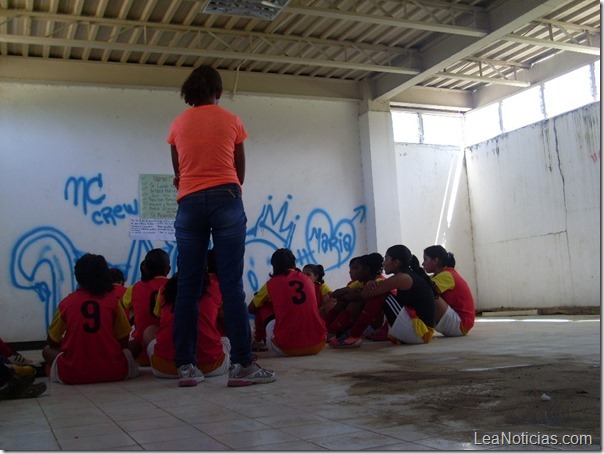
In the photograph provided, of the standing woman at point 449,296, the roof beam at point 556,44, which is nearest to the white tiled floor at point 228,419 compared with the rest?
the standing woman at point 449,296

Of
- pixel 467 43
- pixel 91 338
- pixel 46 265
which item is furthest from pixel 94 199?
pixel 467 43

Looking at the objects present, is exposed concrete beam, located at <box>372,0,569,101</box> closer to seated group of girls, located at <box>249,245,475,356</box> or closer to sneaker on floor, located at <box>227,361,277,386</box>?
seated group of girls, located at <box>249,245,475,356</box>

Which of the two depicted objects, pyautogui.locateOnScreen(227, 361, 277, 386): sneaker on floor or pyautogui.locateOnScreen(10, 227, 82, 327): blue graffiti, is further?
pyautogui.locateOnScreen(10, 227, 82, 327): blue graffiti

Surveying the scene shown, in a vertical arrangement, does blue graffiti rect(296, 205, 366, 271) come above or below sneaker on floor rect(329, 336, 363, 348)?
above

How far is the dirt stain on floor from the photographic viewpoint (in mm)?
2084

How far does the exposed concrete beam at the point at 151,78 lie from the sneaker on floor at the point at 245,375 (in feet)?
23.3

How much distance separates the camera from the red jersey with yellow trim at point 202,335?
378cm

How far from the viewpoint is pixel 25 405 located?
2988 mm

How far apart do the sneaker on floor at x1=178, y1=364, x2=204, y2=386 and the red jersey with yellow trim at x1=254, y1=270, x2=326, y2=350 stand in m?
1.47

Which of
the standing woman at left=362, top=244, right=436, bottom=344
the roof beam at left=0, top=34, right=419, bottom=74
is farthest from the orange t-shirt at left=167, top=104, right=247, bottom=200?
the roof beam at left=0, top=34, right=419, bottom=74

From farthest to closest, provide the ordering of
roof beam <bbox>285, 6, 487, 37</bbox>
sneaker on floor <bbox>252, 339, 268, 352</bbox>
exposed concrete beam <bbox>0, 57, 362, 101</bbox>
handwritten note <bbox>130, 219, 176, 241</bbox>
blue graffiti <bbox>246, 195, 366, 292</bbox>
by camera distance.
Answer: blue graffiti <bbox>246, 195, 366, 292</bbox> < handwritten note <bbox>130, 219, 176, 241</bbox> < exposed concrete beam <bbox>0, 57, 362, 101</bbox> < roof beam <bbox>285, 6, 487, 37</bbox> < sneaker on floor <bbox>252, 339, 268, 352</bbox>

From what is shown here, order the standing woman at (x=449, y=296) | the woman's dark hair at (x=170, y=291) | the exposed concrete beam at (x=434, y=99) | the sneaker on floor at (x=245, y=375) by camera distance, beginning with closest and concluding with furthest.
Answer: the sneaker on floor at (x=245, y=375) < the woman's dark hair at (x=170, y=291) < the standing woman at (x=449, y=296) < the exposed concrete beam at (x=434, y=99)

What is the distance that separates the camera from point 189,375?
11.2 feet

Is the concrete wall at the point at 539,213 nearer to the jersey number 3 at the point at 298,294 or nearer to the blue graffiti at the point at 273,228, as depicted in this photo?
the blue graffiti at the point at 273,228
